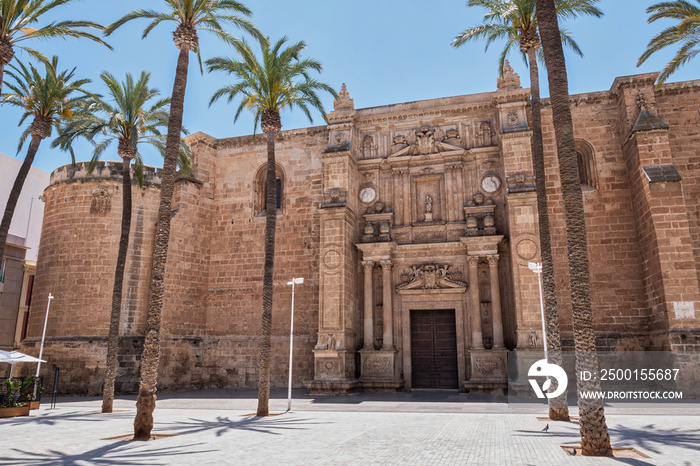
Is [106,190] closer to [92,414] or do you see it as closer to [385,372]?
[92,414]

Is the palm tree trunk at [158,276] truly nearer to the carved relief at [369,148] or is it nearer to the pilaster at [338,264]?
the pilaster at [338,264]

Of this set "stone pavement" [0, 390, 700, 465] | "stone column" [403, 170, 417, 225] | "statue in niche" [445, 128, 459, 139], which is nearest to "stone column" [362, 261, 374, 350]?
"stone column" [403, 170, 417, 225]

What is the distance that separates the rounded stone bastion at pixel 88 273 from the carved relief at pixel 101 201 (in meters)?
0.03

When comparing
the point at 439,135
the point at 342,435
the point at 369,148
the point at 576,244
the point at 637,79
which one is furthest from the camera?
the point at 369,148

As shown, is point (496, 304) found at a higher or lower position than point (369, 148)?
lower

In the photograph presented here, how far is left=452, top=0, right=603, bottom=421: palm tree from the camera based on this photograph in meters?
11.7

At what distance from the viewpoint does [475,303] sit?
19516 millimetres

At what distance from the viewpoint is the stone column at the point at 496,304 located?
18.8 meters

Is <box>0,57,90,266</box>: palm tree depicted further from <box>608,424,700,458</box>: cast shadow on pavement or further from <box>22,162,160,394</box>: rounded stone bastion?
<box>608,424,700,458</box>: cast shadow on pavement

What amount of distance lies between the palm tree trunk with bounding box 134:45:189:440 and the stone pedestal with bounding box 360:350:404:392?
10272 mm

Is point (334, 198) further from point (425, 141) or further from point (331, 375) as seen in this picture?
point (331, 375)

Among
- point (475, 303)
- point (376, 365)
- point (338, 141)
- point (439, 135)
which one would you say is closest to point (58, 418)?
point (376, 365)

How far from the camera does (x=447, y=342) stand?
66.7ft

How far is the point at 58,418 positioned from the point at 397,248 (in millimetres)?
13207
